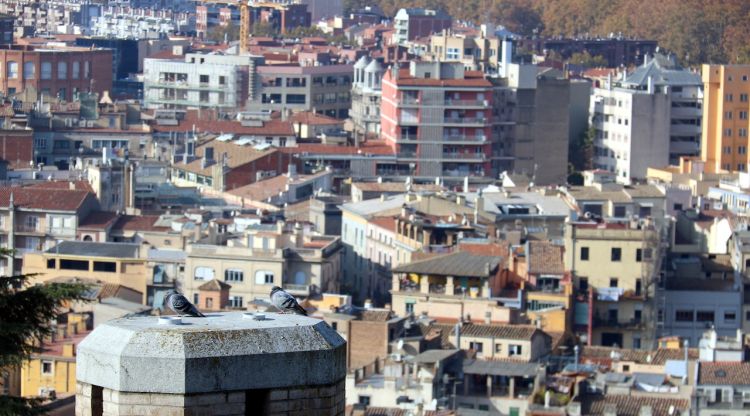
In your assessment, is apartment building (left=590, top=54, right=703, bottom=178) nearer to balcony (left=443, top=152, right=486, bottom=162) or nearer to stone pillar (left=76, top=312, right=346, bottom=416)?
balcony (left=443, top=152, right=486, bottom=162)

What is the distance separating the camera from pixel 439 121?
67.1m

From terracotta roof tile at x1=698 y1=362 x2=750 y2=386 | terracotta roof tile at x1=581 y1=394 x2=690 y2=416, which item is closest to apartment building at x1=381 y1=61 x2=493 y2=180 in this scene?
terracotta roof tile at x1=698 y1=362 x2=750 y2=386

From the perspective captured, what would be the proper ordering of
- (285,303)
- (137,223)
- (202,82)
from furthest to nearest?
(202,82)
(137,223)
(285,303)

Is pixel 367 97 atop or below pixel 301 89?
atop

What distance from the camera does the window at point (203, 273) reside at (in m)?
43.8

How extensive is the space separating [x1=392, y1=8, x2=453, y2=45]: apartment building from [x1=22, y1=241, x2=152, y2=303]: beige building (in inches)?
2687

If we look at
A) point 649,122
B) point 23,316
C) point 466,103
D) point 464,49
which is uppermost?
point 23,316

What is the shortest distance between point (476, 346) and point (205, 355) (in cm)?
3031

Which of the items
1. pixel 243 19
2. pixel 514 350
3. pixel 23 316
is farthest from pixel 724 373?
pixel 243 19

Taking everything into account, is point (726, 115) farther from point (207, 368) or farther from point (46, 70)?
point (207, 368)

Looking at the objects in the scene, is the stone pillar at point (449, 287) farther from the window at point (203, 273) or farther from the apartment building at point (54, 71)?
the apartment building at point (54, 71)

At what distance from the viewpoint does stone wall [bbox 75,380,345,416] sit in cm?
827

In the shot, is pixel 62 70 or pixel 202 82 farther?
pixel 62 70

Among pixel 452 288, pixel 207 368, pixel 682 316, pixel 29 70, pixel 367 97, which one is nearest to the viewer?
pixel 207 368
